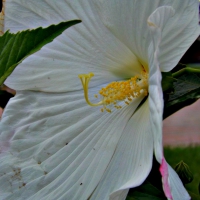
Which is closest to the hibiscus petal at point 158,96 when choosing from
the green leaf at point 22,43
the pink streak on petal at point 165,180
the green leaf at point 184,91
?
the pink streak on petal at point 165,180

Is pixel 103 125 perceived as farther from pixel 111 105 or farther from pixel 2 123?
pixel 2 123

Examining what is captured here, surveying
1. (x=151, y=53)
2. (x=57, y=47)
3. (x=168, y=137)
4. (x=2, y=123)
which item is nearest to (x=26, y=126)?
(x=2, y=123)

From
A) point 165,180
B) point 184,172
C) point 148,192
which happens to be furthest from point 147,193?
point 165,180

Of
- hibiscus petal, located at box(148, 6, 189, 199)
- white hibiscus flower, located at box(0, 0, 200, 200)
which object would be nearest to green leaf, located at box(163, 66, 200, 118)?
white hibiscus flower, located at box(0, 0, 200, 200)

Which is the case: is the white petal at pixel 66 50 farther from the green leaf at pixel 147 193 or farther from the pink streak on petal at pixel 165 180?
the pink streak on petal at pixel 165 180

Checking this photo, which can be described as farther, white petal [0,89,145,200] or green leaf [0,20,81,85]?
white petal [0,89,145,200]

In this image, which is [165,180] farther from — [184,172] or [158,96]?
[184,172]

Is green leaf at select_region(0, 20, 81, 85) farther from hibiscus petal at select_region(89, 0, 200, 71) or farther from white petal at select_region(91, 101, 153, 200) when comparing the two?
white petal at select_region(91, 101, 153, 200)
